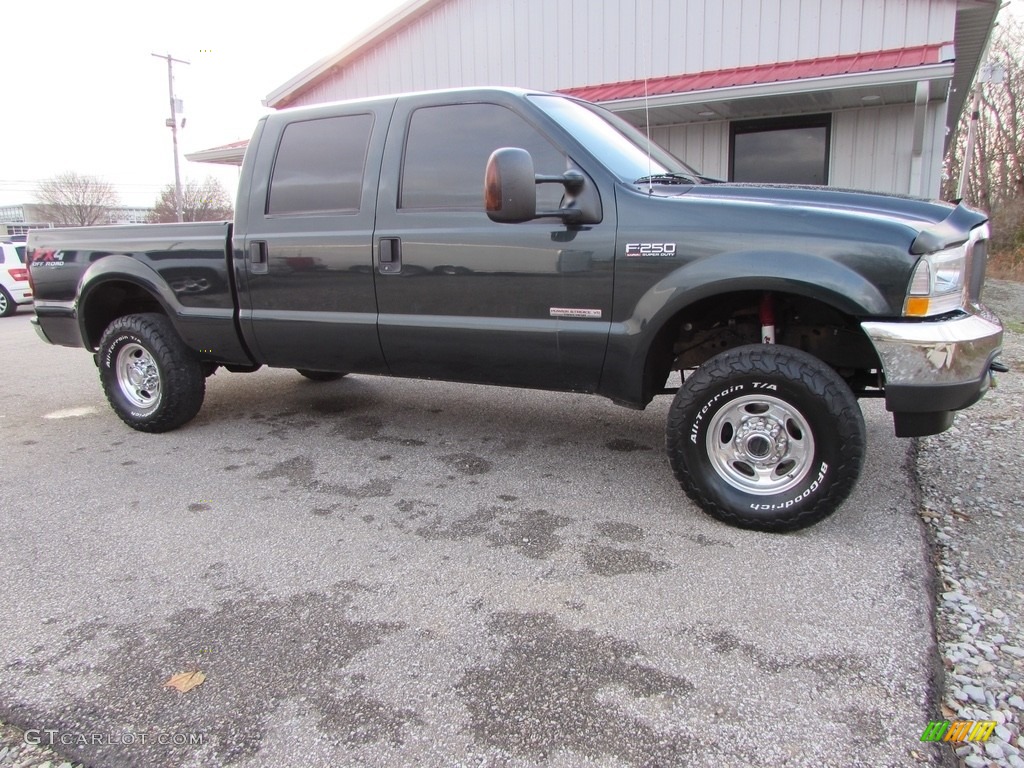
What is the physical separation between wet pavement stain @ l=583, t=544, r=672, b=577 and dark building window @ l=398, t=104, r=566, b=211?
168 cm

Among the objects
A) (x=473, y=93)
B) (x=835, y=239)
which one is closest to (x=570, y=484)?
(x=835, y=239)

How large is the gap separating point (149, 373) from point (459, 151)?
2745 mm

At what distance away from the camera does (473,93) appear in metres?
3.63

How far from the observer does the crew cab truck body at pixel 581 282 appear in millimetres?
2812

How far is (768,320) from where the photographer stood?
3186mm

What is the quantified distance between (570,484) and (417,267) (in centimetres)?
142

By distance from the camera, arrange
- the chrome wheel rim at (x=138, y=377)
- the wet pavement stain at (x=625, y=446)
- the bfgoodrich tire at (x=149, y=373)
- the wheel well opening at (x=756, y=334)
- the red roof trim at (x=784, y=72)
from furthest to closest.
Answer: the red roof trim at (x=784, y=72), the chrome wheel rim at (x=138, y=377), the bfgoodrich tire at (x=149, y=373), the wet pavement stain at (x=625, y=446), the wheel well opening at (x=756, y=334)

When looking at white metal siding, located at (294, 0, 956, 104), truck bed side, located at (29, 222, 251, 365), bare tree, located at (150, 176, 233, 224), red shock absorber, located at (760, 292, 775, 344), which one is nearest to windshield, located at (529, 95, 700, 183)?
red shock absorber, located at (760, 292, 775, 344)

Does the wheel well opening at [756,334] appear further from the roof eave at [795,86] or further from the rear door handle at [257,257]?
the roof eave at [795,86]

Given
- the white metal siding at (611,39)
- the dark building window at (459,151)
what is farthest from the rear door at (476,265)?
the white metal siding at (611,39)

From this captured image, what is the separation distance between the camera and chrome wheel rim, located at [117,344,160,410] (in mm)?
4766

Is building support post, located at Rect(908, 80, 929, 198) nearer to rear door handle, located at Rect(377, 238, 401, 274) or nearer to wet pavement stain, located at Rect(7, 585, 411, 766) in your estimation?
rear door handle, located at Rect(377, 238, 401, 274)

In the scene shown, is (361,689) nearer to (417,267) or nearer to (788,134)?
(417,267)

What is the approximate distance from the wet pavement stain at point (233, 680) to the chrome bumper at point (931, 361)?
2.16 m
